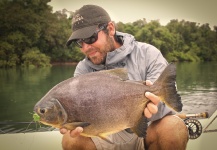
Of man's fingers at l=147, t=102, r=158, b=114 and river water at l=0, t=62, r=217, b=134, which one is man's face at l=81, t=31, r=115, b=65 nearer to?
man's fingers at l=147, t=102, r=158, b=114

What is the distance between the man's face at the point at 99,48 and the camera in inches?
60.9

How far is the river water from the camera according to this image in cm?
317

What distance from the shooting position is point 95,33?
1.51 meters

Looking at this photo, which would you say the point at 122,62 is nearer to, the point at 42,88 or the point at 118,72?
the point at 118,72

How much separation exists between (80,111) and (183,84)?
286cm

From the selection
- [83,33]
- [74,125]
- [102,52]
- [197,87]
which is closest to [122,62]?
[102,52]

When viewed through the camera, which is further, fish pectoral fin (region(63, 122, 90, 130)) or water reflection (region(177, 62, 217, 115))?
water reflection (region(177, 62, 217, 115))

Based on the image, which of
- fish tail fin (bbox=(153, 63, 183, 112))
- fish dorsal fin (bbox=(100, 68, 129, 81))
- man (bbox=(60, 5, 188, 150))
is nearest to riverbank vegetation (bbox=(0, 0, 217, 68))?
man (bbox=(60, 5, 188, 150))

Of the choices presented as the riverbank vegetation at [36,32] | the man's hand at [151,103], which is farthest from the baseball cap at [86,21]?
the riverbank vegetation at [36,32]

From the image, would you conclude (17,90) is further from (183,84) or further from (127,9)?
A: (183,84)

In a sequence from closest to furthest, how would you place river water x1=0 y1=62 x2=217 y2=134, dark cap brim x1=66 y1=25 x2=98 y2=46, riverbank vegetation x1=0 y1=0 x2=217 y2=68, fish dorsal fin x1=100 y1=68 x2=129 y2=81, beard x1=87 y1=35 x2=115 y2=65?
fish dorsal fin x1=100 y1=68 x2=129 y2=81 → dark cap brim x1=66 y1=25 x2=98 y2=46 → beard x1=87 y1=35 x2=115 y2=65 → riverbank vegetation x1=0 y1=0 x2=217 y2=68 → river water x1=0 y1=62 x2=217 y2=134

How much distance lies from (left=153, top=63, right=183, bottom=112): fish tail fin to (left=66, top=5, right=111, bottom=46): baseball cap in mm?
430

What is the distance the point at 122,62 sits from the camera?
1.65 metres

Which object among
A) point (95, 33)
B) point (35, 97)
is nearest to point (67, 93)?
point (95, 33)
